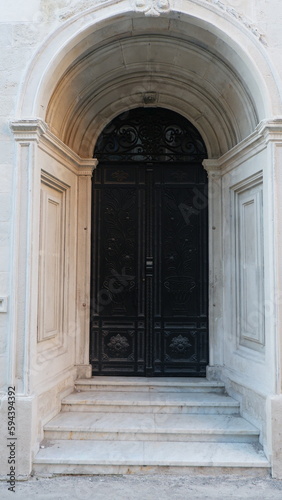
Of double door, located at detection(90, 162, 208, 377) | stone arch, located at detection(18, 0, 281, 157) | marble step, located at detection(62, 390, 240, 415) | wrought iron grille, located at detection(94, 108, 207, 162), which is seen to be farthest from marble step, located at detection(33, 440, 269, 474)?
wrought iron grille, located at detection(94, 108, 207, 162)

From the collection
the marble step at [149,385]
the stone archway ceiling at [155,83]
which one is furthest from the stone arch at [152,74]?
the marble step at [149,385]

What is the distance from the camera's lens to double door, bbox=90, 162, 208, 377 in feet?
18.4

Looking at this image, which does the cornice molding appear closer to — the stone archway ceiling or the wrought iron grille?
the stone archway ceiling

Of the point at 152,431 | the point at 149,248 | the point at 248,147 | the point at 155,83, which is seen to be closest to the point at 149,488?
the point at 152,431

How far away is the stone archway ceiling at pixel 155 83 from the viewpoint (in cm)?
457

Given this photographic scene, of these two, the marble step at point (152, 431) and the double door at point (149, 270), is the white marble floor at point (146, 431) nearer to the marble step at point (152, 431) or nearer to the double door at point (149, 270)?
the marble step at point (152, 431)

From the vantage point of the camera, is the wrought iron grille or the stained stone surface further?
the wrought iron grille

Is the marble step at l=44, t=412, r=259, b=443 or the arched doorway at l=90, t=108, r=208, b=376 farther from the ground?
the arched doorway at l=90, t=108, r=208, b=376

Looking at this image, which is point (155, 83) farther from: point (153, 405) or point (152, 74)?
point (153, 405)

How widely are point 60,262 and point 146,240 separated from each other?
50.5 inches

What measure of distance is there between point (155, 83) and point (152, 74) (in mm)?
146

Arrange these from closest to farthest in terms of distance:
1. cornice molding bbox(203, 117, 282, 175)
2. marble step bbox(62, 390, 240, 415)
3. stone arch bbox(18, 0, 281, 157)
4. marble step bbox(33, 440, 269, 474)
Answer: marble step bbox(33, 440, 269, 474) < cornice molding bbox(203, 117, 282, 175) < stone arch bbox(18, 0, 281, 157) < marble step bbox(62, 390, 240, 415)

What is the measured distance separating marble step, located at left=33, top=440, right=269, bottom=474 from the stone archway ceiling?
11.5 ft

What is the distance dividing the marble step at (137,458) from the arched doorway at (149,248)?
152 centimetres
